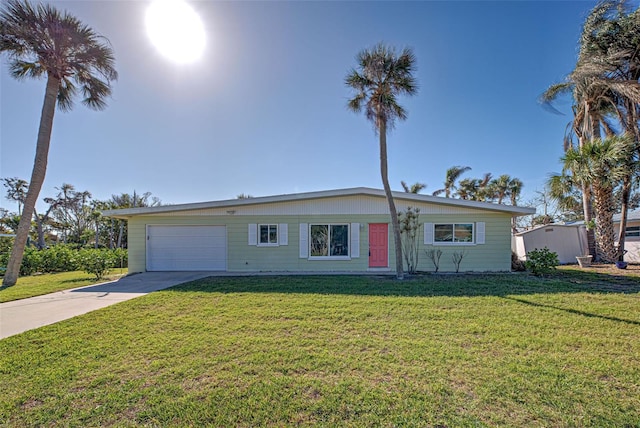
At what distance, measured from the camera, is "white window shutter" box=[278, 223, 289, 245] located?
10.8 m

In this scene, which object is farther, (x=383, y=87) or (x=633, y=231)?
(x=633, y=231)

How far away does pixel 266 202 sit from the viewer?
10.6 meters

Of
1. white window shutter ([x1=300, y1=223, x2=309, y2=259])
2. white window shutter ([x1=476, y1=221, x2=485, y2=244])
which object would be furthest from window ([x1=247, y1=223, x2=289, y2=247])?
→ white window shutter ([x1=476, y1=221, x2=485, y2=244])

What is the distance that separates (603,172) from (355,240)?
31.2ft

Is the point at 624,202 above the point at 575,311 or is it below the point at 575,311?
above

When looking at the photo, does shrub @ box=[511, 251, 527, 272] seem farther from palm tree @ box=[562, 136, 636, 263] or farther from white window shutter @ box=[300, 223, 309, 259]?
white window shutter @ box=[300, 223, 309, 259]

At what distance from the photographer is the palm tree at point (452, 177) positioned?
22203mm

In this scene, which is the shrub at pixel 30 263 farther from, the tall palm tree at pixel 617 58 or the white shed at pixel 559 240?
the tall palm tree at pixel 617 58

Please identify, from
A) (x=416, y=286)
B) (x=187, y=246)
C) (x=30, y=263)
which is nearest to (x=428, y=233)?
(x=416, y=286)

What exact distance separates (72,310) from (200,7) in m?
8.22

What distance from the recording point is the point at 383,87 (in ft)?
28.1

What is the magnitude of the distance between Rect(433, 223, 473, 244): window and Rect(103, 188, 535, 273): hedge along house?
0.12 feet

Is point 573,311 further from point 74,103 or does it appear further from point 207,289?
point 74,103

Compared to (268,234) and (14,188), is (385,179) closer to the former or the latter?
(268,234)
